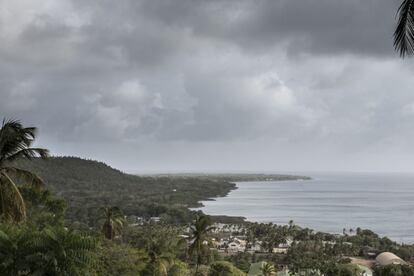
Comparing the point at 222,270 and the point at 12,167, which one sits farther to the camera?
the point at 222,270

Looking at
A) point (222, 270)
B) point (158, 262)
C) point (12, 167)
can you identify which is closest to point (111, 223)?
point (222, 270)

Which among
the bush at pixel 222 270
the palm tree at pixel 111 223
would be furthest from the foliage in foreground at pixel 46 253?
the palm tree at pixel 111 223

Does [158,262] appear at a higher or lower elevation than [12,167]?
lower

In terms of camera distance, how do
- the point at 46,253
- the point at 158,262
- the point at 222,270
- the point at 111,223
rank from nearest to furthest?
1. the point at 46,253
2. the point at 158,262
3. the point at 222,270
4. the point at 111,223

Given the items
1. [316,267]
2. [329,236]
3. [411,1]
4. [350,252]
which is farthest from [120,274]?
[329,236]

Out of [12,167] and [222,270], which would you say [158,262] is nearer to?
[222,270]

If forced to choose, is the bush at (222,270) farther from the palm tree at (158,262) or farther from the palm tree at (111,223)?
the palm tree at (111,223)

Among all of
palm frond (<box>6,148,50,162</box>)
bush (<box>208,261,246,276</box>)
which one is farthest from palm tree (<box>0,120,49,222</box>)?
bush (<box>208,261,246,276</box>)

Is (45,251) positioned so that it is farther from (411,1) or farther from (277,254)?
(277,254)

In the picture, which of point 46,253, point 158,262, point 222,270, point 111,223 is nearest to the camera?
point 46,253
